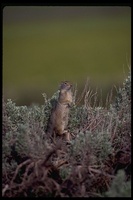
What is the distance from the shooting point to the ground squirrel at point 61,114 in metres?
9.21

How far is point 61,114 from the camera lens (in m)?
9.26

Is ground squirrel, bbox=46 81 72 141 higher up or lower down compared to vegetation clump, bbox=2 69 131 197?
higher up

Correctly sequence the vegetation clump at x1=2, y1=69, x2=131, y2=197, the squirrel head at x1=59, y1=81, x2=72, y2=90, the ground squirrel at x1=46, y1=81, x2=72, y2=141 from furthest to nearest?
the squirrel head at x1=59, y1=81, x2=72, y2=90
the ground squirrel at x1=46, y1=81, x2=72, y2=141
the vegetation clump at x1=2, y1=69, x2=131, y2=197

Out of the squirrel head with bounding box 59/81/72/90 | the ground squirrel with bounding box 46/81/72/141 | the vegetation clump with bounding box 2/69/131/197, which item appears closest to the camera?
the vegetation clump with bounding box 2/69/131/197

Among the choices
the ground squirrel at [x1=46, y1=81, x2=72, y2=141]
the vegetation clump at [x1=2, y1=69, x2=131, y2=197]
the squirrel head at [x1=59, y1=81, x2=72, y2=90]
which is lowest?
the vegetation clump at [x1=2, y1=69, x2=131, y2=197]

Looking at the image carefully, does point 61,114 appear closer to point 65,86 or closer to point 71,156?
point 65,86

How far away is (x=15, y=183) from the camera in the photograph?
8.27m

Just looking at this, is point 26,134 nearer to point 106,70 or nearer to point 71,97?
point 71,97

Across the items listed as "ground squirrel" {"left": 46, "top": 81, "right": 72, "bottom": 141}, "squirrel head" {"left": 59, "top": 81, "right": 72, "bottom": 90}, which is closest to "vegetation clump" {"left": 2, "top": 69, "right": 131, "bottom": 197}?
"ground squirrel" {"left": 46, "top": 81, "right": 72, "bottom": 141}

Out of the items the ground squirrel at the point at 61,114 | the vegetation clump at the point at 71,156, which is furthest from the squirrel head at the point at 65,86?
the vegetation clump at the point at 71,156

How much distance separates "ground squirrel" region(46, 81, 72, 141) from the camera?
921cm

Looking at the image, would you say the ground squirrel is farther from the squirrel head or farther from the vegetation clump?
the vegetation clump

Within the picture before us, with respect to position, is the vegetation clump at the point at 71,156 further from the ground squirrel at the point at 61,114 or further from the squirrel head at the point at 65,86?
the squirrel head at the point at 65,86

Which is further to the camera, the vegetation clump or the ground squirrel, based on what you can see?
the ground squirrel
